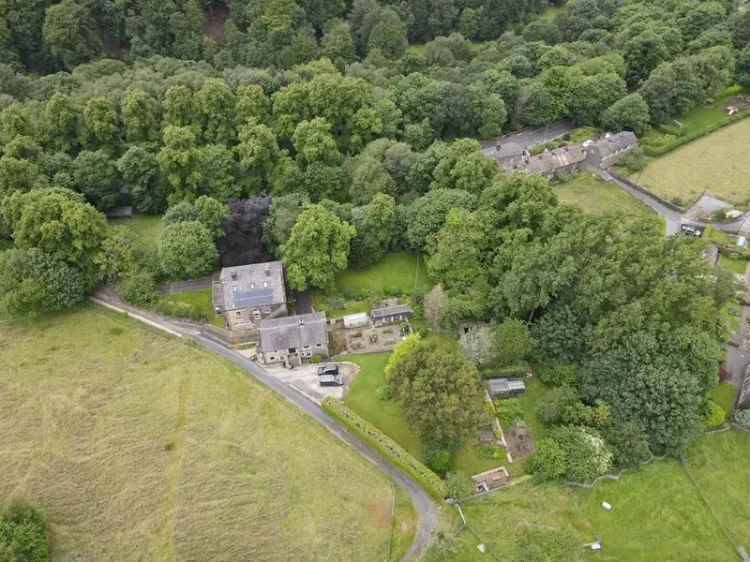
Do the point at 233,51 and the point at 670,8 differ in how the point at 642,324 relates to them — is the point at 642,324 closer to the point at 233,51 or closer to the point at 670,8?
the point at 233,51

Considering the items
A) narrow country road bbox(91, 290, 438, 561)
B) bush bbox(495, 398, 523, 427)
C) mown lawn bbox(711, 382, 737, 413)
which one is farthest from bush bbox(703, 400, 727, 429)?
narrow country road bbox(91, 290, 438, 561)

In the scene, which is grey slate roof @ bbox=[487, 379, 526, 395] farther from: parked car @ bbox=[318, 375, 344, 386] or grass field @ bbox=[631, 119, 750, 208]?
grass field @ bbox=[631, 119, 750, 208]

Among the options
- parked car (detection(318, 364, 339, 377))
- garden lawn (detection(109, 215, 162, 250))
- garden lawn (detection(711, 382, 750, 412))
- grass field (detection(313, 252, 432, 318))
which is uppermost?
garden lawn (detection(109, 215, 162, 250))

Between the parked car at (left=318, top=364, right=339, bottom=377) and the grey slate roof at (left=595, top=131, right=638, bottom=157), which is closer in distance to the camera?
the parked car at (left=318, top=364, right=339, bottom=377)

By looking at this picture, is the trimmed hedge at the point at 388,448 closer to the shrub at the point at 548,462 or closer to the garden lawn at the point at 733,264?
the shrub at the point at 548,462

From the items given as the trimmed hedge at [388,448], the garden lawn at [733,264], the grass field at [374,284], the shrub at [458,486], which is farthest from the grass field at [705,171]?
the trimmed hedge at [388,448]

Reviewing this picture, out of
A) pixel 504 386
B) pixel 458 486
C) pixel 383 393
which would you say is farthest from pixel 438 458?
pixel 504 386
